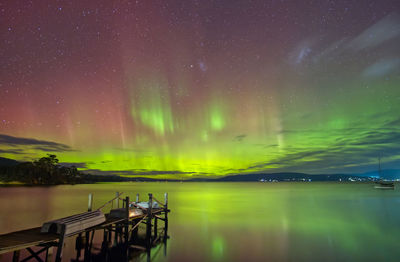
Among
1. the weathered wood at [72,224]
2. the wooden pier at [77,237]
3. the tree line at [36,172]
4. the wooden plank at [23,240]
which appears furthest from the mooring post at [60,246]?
the tree line at [36,172]

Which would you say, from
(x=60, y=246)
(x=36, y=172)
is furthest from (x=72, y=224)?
(x=36, y=172)

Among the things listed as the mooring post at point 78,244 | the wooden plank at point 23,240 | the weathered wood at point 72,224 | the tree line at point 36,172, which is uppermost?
the tree line at point 36,172

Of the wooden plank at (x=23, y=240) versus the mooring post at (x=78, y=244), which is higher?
the wooden plank at (x=23, y=240)

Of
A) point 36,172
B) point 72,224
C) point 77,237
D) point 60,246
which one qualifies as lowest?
point 77,237

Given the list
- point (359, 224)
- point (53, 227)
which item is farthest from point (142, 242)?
point (359, 224)

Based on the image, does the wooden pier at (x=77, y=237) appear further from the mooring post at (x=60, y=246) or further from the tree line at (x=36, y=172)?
the tree line at (x=36, y=172)

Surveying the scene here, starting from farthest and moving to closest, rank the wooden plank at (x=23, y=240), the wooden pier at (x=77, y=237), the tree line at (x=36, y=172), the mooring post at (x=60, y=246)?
the tree line at (x=36, y=172) < the mooring post at (x=60, y=246) < the wooden pier at (x=77, y=237) < the wooden plank at (x=23, y=240)

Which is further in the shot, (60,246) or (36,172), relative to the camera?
(36,172)

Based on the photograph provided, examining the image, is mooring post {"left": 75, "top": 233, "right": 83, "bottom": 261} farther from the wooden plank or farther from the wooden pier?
the wooden plank

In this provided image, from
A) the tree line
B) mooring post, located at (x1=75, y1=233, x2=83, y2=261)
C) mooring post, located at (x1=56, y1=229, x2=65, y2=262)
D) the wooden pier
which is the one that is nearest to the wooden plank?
the wooden pier

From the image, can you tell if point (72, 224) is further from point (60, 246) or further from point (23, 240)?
point (23, 240)

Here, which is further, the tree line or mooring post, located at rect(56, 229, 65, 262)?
the tree line

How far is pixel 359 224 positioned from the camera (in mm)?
34156

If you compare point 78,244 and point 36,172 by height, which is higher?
point 36,172
